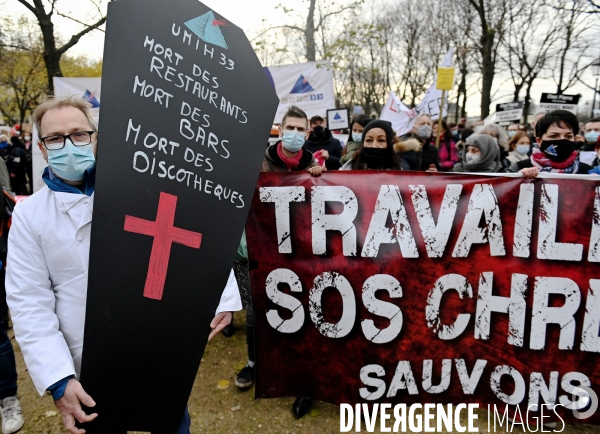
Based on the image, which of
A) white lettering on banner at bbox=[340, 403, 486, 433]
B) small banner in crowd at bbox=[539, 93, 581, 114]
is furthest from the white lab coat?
small banner in crowd at bbox=[539, 93, 581, 114]

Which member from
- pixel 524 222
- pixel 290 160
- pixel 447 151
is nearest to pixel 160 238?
pixel 290 160

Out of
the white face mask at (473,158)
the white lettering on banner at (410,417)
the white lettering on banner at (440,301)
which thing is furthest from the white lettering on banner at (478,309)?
the white face mask at (473,158)

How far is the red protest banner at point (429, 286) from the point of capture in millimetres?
2352

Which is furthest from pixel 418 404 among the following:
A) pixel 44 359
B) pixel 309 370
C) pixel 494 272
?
pixel 44 359

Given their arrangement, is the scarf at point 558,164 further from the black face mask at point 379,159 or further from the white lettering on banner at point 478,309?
the black face mask at point 379,159

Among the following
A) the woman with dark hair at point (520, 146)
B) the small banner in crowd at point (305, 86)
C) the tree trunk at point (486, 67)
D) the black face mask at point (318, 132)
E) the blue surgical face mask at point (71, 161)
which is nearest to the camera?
the blue surgical face mask at point (71, 161)

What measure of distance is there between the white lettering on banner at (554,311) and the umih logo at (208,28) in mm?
2176

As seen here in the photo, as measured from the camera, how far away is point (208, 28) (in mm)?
1537

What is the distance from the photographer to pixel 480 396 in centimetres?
248

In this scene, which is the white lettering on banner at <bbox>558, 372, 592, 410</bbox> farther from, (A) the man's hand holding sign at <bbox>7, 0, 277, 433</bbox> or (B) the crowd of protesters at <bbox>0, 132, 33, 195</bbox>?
(B) the crowd of protesters at <bbox>0, 132, 33, 195</bbox>

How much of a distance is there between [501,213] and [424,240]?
480mm

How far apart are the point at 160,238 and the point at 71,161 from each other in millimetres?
461

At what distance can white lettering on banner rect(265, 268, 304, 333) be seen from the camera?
2.54 m

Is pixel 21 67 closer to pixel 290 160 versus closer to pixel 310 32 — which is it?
pixel 310 32
